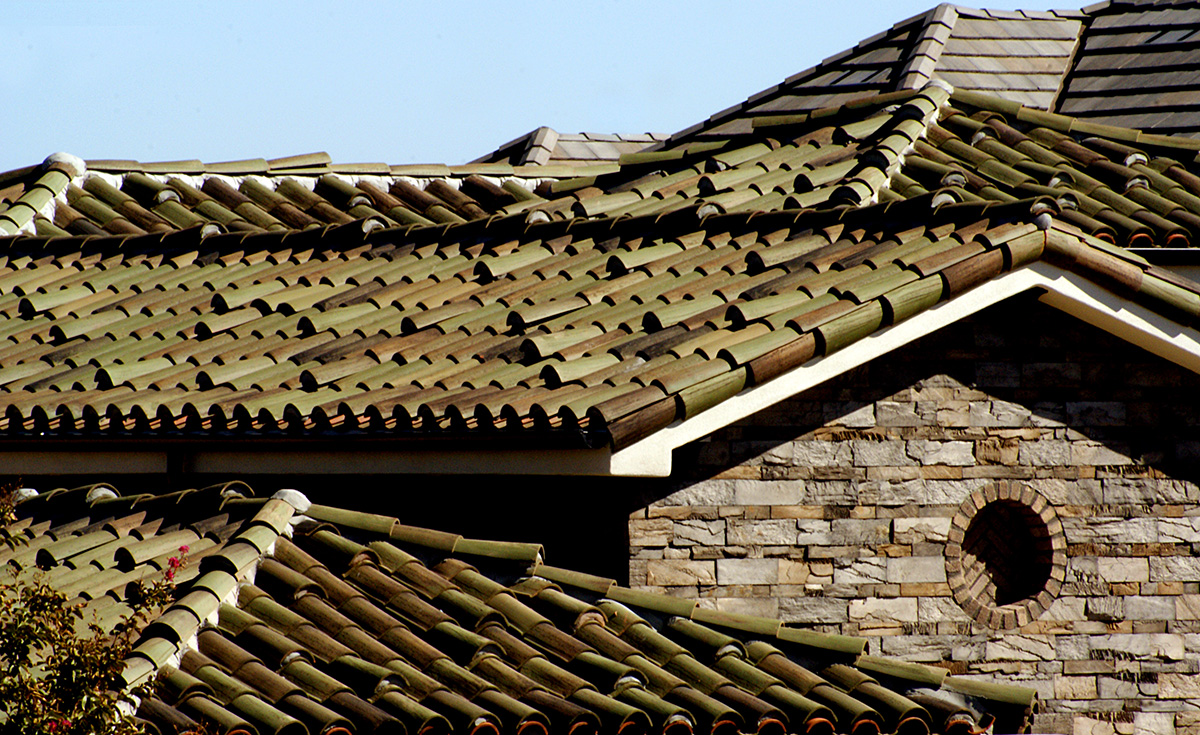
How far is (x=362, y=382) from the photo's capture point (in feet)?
24.0

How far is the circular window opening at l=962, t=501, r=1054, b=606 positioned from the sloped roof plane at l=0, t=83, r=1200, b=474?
1171 mm

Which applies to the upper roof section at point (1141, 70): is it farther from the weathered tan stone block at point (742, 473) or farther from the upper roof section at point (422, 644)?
the upper roof section at point (422, 644)

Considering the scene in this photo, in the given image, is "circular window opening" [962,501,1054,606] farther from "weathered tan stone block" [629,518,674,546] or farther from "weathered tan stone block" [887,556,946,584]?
"weathered tan stone block" [629,518,674,546]

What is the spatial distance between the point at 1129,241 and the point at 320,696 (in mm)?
5762

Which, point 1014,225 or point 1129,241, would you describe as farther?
point 1129,241

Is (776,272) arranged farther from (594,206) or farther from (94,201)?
(94,201)

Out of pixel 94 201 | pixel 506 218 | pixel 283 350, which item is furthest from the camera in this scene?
pixel 94 201

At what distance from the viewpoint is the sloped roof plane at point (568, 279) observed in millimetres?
6539

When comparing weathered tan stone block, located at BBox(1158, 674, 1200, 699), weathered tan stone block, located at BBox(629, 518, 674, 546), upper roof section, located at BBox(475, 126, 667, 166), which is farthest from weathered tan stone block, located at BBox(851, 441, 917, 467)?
upper roof section, located at BBox(475, 126, 667, 166)

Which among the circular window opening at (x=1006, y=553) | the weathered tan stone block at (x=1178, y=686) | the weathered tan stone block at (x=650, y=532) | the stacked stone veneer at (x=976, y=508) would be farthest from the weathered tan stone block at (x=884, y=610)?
the weathered tan stone block at (x=1178, y=686)

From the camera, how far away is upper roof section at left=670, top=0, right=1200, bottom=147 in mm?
12398

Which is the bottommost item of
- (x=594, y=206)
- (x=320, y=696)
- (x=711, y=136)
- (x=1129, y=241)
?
(x=320, y=696)

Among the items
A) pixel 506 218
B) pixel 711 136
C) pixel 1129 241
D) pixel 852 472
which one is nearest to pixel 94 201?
pixel 506 218

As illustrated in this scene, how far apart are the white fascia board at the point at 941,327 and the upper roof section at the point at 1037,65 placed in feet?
17.5
